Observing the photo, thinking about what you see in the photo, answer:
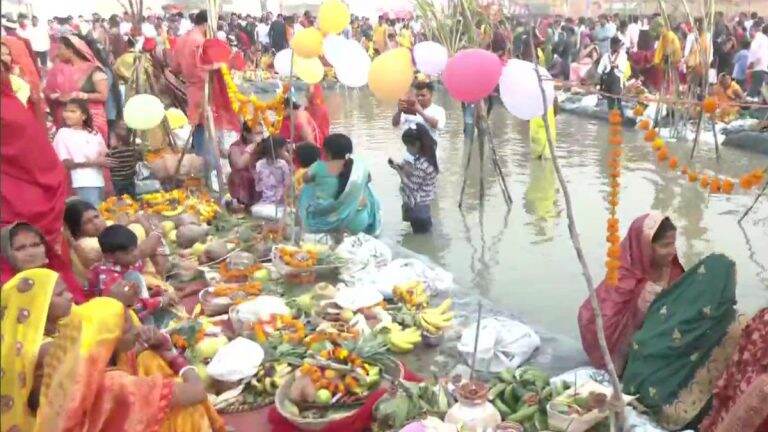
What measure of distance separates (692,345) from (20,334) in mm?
2552

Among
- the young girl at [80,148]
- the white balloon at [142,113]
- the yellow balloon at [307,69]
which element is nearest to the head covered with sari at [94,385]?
the young girl at [80,148]

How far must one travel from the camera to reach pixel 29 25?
46.2 ft

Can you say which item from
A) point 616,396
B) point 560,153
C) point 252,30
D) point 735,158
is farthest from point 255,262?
point 252,30

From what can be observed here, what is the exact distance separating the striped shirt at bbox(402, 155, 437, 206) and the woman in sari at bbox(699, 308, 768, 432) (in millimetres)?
3533

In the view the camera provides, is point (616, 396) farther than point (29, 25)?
No

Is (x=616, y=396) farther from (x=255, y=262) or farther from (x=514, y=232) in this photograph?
(x=514, y=232)

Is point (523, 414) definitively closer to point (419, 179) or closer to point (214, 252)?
point (214, 252)

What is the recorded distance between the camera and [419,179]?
20.7ft

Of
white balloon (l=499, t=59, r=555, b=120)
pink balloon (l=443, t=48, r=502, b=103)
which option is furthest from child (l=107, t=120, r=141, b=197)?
white balloon (l=499, t=59, r=555, b=120)

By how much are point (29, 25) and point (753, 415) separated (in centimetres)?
1439

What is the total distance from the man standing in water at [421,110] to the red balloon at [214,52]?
5.42 ft

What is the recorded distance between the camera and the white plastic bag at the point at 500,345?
3.88 metres

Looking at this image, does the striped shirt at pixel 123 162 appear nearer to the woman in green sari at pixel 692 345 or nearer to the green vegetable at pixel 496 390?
the green vegetable at pixel 496 390

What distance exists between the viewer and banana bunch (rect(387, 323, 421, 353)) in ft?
13.5
